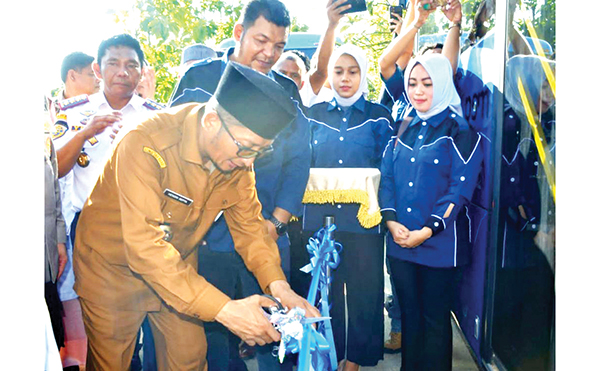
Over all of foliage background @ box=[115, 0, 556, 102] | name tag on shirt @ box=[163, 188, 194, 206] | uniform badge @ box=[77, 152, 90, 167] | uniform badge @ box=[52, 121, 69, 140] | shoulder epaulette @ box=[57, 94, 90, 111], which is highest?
foliage background @ box=[115, 0, 556, 102]

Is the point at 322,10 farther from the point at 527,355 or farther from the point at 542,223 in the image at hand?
the point at 527,355

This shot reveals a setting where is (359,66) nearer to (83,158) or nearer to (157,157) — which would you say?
(157,157)

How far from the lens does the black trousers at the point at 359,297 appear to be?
2.66 m

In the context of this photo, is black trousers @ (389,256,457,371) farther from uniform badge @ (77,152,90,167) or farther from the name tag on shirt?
uniform badge @ (77,152,90,167)

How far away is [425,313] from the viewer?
105 inches

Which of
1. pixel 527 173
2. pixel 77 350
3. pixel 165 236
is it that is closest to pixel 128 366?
pixel 77 350

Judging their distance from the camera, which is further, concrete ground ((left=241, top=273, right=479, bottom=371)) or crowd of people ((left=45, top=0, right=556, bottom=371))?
concrete ground ((left=241, top=273, right=479, bottom=371))

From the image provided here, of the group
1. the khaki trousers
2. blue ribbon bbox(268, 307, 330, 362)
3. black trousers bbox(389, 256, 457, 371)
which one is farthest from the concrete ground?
blue ribbon bbox(268, 307, 330, 362)

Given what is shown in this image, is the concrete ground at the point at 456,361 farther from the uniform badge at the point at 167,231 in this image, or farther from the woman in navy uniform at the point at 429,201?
the uniform badge at the point at 167,231

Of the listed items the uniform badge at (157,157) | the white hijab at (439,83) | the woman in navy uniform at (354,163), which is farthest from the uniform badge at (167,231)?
the white hijab at (439,83)

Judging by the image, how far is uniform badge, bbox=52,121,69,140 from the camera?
7.80 ft

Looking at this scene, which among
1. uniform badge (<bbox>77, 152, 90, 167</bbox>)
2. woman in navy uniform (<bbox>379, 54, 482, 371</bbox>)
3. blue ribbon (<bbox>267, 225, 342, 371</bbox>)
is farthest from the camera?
woman in navy uniform (<bbox>379, 54, 482, 371</bbox>)

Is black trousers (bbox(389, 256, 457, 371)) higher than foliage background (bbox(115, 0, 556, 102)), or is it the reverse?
foliage background (bbox(115, 0, 556, 102))

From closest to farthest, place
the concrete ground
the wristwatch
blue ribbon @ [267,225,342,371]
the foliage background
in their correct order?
blue ribbon @ [267,225,342,371], the foliage background, the wristwatch, the concrete ground
